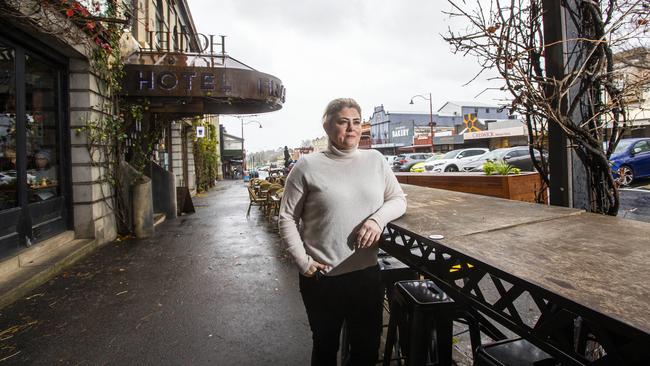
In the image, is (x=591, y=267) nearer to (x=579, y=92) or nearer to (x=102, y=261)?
(x=579, y=92)

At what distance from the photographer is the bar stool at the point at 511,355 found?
1683 millimetres

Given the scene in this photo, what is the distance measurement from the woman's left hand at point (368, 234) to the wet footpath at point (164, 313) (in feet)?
5.01

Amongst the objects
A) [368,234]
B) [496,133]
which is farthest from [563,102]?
[496,133]

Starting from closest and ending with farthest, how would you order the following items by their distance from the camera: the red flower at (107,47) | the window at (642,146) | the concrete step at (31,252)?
1. the concrete step at (31,252)
2. the red flower at (107,47)
3. the window at (642,146)

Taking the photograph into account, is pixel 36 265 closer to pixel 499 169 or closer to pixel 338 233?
pixel 338 233

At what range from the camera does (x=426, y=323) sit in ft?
7.01

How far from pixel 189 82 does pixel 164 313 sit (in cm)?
573

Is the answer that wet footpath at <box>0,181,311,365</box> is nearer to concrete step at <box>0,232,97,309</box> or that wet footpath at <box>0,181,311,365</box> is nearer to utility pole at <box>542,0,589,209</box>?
concrete step at <box>0,232,97,309</box>

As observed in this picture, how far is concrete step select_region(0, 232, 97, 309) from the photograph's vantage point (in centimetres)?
427

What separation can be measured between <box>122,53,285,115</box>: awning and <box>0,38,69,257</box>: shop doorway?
159cm

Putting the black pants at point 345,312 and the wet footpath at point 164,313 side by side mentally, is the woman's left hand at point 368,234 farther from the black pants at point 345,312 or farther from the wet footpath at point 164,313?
the wet footpath at point 164,313

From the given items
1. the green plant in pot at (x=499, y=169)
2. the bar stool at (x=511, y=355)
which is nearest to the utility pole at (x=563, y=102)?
the bar stool at (x=511, y=355)

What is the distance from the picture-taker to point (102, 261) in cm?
581

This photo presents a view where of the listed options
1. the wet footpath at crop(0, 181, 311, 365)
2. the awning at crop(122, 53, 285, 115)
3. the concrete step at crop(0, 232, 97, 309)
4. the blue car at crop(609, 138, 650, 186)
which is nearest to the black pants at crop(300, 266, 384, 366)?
the wet footpath at crop(0, 181, 311, 365)
